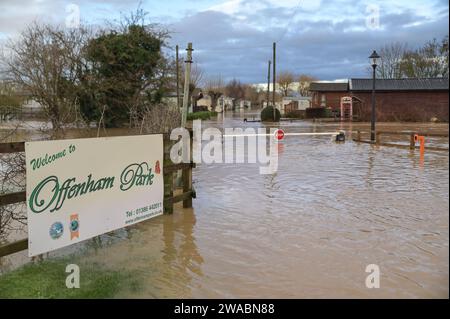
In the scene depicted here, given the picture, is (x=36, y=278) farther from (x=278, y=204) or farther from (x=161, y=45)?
(x=161, y=45)

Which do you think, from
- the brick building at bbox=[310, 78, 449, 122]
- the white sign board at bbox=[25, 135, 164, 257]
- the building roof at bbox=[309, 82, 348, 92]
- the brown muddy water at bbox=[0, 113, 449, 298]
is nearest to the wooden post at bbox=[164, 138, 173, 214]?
the brown muddy water at bbox=[0, 113, 449, 298]

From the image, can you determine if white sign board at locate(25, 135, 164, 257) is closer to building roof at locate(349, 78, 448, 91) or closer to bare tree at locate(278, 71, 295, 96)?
building roof at locate(349, 78, 448, 91)

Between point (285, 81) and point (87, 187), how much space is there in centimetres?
10311

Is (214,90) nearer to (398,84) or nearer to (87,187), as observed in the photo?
(398,84)

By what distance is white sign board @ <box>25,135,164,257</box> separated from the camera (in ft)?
15.8

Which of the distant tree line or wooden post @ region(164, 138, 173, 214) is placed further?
the distant tree line

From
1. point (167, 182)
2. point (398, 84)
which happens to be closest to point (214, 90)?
point (398, 84)

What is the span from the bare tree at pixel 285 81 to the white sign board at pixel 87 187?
327 feet

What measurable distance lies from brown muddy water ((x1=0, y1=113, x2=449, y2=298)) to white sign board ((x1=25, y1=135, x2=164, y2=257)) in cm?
48

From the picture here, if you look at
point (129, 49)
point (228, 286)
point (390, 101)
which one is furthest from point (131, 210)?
point (390, 101)

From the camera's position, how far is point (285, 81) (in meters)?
106

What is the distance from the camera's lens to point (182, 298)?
434 cm

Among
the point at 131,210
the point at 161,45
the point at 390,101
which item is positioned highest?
the point at 161,45
